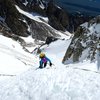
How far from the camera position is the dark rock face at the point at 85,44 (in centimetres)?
4584

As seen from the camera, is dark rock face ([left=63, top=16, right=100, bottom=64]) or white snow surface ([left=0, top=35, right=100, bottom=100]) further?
dark rock face ([left=63, top=16, right=100, bottom=64])

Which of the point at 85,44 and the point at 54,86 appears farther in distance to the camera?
the point at 85,44

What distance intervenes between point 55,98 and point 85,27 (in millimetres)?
33745

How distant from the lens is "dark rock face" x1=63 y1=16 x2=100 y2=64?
1805 inches

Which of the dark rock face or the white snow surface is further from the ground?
the dark rock face

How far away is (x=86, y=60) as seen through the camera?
4331cm

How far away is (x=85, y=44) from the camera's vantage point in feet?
162

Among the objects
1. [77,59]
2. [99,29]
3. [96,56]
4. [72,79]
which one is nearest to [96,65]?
[96,56]

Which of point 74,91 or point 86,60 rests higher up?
point 86,60

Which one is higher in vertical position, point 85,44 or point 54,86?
point 85,44

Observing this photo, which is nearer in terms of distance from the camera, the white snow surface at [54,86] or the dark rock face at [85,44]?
the white snow surface at [54,86]

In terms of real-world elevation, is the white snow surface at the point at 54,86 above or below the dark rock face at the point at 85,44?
below

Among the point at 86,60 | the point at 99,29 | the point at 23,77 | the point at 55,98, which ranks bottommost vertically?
the point at 55,98

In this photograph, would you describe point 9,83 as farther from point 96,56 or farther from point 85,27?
point 85,27
